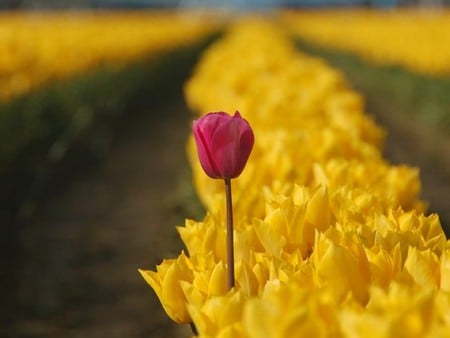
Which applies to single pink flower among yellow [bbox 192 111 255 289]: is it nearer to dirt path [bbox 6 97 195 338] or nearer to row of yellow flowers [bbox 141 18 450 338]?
row of yellow flowers [bbox 141 18 450 338]

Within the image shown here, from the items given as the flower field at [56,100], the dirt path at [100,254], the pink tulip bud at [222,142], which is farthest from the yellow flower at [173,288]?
the flower field at [56,100]

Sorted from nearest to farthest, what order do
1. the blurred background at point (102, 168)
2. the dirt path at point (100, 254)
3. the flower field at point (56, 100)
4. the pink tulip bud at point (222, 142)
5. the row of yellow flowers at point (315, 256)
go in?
the row of yellow flowers at point (315, 256)
the pink tulip bud at point (222, 142)
the dirt path at point (100, 254)
the blurred background at point (102, 168)
the flower field at point (56, 100)

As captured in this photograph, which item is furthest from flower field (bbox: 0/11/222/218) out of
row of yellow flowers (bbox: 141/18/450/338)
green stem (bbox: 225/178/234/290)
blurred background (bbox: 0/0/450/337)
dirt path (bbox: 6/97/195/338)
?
green stem (bbox: 225/178/234/290)

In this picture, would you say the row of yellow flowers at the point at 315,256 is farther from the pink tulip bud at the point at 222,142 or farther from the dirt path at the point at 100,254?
the dirt path at the point at 100,254

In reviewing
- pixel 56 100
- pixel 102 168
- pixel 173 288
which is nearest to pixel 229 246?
pixel 173 288

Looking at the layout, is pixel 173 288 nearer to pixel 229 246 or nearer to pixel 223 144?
pixel 229 246

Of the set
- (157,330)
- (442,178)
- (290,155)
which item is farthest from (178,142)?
(290,155)
